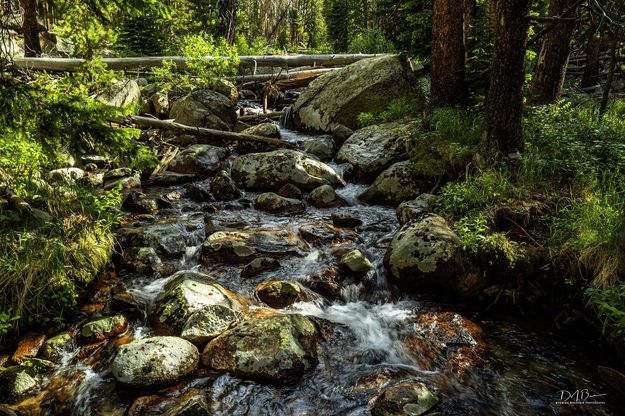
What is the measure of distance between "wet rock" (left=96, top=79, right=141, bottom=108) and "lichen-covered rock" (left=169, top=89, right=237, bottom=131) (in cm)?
119

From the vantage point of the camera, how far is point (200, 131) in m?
9.97

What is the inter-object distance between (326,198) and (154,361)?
510 centimetres

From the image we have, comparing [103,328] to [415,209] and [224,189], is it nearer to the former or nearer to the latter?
[224,189]

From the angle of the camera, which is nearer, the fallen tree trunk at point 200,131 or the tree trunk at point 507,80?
the tree trunk at point 507,80

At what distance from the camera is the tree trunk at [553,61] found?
900 cm

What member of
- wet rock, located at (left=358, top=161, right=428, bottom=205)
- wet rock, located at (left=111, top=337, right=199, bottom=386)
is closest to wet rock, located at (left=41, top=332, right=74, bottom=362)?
wet rock, located at (left=111, top=337, right=199, bottom=386)

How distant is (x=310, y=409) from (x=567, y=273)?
347 cm

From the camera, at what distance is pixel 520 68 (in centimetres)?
593

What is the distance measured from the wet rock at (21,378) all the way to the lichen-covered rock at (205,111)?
8840 millimetres

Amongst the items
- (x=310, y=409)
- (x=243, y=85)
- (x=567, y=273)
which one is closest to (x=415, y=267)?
(x=567, y=273)

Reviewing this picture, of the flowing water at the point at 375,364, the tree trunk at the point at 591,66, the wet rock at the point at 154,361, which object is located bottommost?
the flowing water at the point at 375,364

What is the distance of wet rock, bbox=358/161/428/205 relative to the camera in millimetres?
7887

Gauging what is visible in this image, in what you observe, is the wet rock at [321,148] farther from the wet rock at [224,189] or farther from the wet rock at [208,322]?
the wet rock at [208,322]

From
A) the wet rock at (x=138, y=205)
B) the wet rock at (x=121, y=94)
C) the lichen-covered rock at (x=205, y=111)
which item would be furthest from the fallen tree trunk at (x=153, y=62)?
the wet rock at (x=138, y=205)
